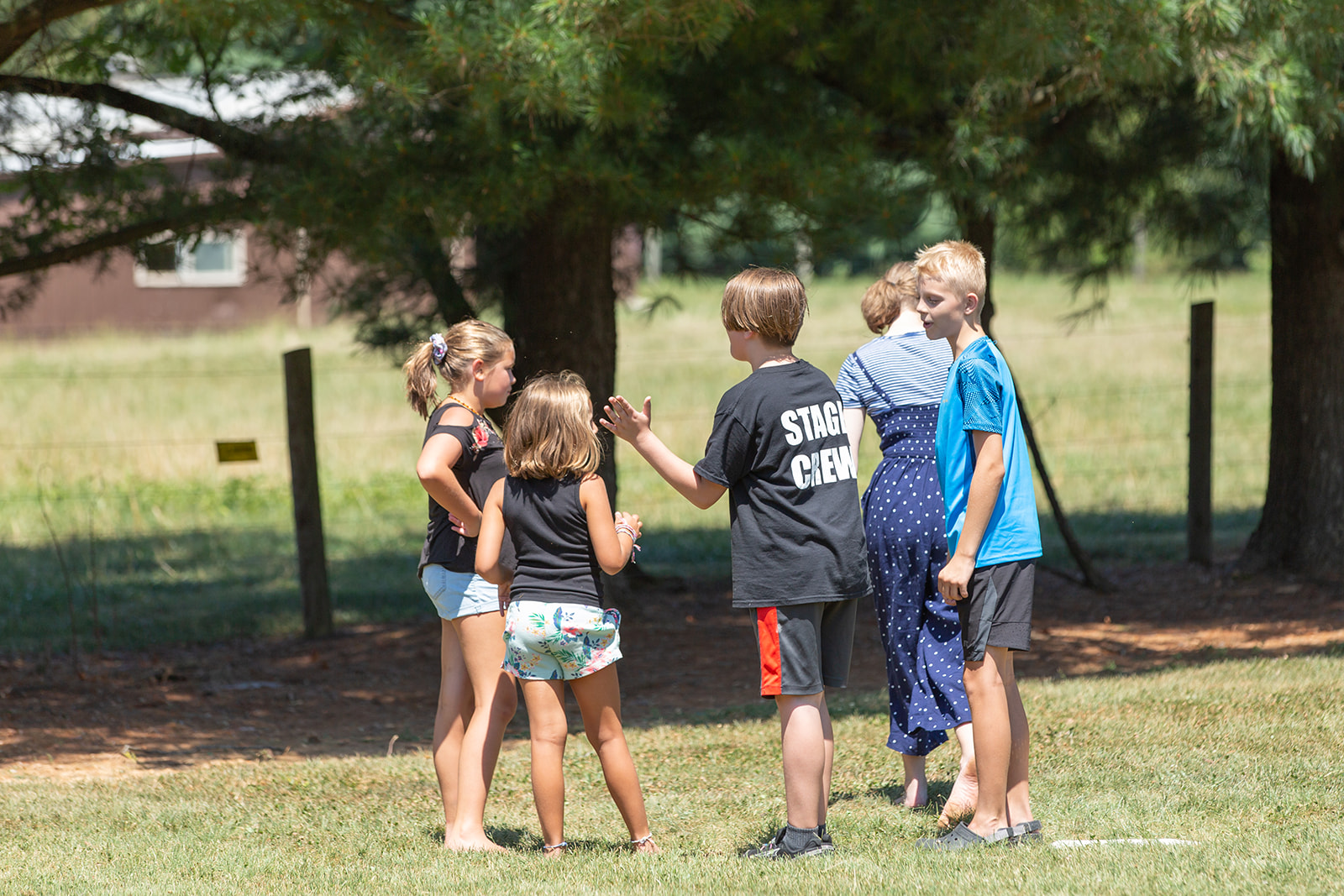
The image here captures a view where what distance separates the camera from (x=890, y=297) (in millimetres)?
4402

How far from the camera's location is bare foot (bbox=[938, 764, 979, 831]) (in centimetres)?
411

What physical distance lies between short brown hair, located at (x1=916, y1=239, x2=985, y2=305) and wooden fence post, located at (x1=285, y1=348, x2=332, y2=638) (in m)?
5.33

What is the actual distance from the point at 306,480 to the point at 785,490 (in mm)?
5290

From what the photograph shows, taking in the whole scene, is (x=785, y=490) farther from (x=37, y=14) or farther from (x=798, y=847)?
(x=37, y=14)

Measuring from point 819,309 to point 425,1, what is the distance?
22596mm

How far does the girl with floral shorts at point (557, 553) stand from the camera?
142 inches

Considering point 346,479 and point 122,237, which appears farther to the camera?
point 346,479

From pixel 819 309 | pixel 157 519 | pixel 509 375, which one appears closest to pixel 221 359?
pixel 157 519

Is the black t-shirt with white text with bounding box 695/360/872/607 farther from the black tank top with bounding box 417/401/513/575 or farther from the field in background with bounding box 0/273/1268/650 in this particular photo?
the field in background with bounding box 0/273/1268/650

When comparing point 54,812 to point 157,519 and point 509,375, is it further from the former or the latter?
point 157,519

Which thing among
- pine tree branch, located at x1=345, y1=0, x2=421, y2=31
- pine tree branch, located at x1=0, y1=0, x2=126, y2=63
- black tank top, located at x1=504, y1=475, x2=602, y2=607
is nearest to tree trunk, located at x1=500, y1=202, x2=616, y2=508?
pine tree branch, located at x1=345, y1=0, x2=421, y2=31

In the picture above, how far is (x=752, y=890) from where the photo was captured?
11.4ft

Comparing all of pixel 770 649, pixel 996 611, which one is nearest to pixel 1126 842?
pixel 996 611

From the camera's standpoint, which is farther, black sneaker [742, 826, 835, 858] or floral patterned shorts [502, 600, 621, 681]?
black sneaker [742, 826, 835, 858]
